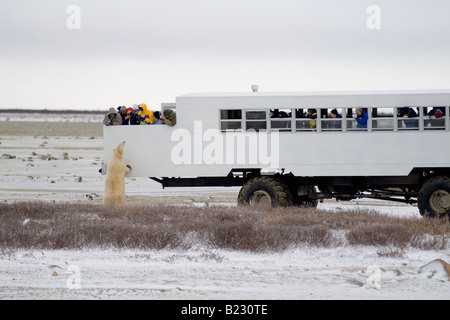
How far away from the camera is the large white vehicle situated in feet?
53.9

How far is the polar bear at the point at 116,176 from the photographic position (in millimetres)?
16672

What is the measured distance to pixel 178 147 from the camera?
16.8m

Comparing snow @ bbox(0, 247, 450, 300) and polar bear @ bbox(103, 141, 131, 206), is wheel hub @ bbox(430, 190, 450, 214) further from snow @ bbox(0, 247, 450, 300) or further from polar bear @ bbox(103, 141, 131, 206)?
polar bear @ bbox(103, 141, 131, 206)

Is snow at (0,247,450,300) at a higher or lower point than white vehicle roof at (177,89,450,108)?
lower

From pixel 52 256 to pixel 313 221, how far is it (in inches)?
197

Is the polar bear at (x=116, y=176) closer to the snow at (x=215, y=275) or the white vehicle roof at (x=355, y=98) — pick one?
the white vehicle roof at (x=355, y=98)

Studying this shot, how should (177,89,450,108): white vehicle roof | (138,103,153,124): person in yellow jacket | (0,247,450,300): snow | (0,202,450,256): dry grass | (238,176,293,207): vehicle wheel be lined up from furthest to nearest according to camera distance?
(138,103,153,124): person in yellow jacket, (238,176,293,207): vehicle wheel, (177,89,450,108): white vehicle roof, (0,202,450,256): dry grass, (0,247,450,300): snow

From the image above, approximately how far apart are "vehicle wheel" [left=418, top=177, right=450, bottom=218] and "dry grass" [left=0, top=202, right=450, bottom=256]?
1.79 metres

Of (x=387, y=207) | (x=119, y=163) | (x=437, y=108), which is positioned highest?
(x=437, y=108)

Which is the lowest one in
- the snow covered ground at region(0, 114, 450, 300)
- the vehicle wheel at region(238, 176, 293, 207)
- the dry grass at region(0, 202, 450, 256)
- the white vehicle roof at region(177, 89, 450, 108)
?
the snow covered ground at region(0, 114, 450, 300)

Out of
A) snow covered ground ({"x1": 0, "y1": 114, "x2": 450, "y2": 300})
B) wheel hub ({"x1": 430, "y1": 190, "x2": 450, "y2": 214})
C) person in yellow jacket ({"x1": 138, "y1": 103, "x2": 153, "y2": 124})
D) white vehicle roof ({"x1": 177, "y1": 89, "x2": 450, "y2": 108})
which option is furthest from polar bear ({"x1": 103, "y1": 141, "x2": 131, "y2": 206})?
wheel hub ({"x1": 430, "y1": 190, "x2": 450, "y2": 214})
